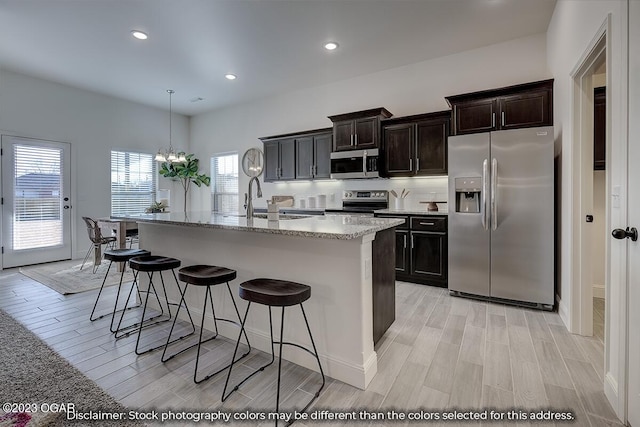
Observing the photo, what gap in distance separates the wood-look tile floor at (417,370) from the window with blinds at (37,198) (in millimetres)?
2949

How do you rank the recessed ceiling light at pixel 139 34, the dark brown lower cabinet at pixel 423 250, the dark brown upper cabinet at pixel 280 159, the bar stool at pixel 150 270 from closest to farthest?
the bar stool at pixel 150 270 < the recessed ceiling light at pixel 139 34 < the dark brown lower cabinet at pixel 423 250 < the dark brown upper cabinet at pixel 280 159

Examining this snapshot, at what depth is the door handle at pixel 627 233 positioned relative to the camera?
1500mm

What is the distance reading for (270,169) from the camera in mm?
5934

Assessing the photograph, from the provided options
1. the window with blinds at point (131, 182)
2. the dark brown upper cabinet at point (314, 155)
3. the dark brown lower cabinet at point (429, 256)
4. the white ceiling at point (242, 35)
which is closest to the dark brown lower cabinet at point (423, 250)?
the dark brown lower cabinet at point (429, 256)

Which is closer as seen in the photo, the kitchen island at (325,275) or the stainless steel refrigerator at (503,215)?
the kitchen island at (325,275)

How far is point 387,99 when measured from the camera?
4867 millimetres

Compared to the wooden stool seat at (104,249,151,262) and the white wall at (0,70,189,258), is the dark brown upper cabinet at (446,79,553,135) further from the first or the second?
the white wall at (0,70,189,258)

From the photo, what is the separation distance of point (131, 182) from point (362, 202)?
16.8 ft

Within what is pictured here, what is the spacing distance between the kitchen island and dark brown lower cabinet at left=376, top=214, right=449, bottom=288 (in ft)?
5.06

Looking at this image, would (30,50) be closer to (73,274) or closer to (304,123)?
(73,274)

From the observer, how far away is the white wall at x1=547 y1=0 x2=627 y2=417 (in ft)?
5.34

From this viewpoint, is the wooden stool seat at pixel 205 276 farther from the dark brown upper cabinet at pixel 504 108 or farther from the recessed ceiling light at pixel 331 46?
the recessed ceiling light at pixel 331 46

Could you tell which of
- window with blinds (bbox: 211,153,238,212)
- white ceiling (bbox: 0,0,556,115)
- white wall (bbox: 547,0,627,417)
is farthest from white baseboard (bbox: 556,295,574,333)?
window with blinds (bbox: 211,153,238,212)

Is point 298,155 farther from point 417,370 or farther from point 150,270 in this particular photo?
point 417,370
